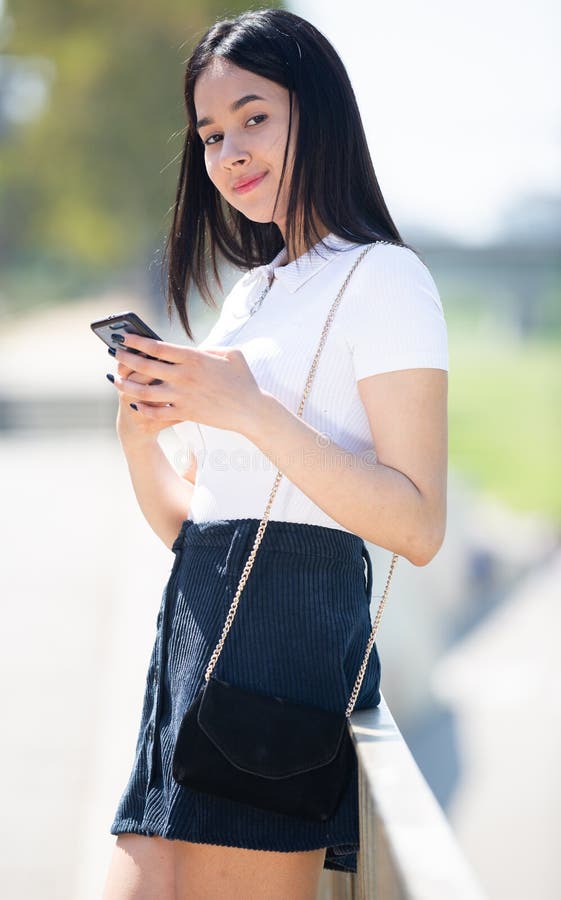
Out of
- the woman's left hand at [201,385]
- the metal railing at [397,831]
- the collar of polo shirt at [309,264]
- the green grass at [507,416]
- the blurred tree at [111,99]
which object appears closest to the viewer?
the metal railing at [397,831]

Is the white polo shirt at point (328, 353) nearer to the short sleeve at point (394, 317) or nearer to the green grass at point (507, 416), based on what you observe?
the short sleeve at point (394, 317)

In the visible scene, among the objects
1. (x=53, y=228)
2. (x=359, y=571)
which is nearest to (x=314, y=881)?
(x=359, y=571)

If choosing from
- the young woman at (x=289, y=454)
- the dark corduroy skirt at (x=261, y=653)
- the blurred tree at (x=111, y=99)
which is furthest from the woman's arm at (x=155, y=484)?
the blurred tree at (x=111, y=99)

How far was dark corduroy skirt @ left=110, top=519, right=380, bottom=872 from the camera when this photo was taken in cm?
144

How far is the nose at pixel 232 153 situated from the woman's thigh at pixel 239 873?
0.99 meters

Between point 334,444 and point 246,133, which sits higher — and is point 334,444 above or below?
below

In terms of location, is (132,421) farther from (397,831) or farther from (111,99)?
(111,99)

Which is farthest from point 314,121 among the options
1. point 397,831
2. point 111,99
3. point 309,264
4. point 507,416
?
point 507,416

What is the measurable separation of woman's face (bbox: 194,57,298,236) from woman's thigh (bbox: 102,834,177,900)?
94cm

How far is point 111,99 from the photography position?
878 inches

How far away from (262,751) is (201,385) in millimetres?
468

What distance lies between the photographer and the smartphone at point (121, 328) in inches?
56.3

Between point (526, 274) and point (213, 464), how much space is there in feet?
225

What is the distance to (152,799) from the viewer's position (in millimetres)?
1488
